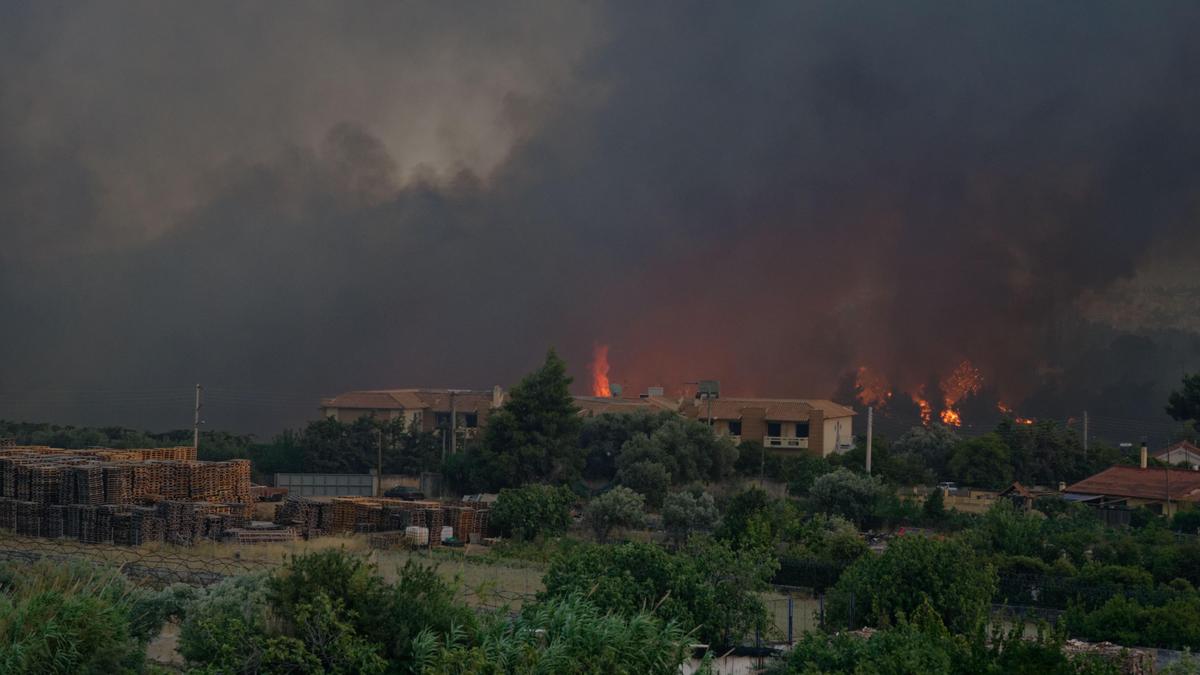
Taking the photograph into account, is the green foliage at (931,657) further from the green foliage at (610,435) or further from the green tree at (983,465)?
the green foliage at (610,435)

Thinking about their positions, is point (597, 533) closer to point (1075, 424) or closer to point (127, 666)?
point (127, 666)

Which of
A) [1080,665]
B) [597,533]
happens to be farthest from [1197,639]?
[597,533]

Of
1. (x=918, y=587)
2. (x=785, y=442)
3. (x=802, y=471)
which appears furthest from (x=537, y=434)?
(x=918, y=587)

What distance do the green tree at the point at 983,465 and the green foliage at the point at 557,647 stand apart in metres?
36.0

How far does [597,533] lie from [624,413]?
15341 mm

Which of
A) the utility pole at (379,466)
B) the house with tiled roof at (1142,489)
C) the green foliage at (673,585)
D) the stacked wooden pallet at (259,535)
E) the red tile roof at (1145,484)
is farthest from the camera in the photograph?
the utility pole at (379,466)

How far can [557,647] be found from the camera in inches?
539

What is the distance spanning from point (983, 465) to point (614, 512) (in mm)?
20137

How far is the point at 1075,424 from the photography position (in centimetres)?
6350

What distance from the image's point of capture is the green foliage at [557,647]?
1309cm

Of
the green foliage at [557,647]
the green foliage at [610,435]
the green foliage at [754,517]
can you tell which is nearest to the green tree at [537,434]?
the green foliage at [610,435]

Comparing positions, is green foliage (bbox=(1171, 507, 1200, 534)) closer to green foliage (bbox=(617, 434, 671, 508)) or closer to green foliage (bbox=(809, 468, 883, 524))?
green foliage (bbox=(809, 468, 883, 524))

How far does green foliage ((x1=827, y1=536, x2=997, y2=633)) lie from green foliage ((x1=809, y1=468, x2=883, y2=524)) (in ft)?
60.2

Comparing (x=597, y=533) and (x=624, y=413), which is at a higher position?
(x=624, y=413)
